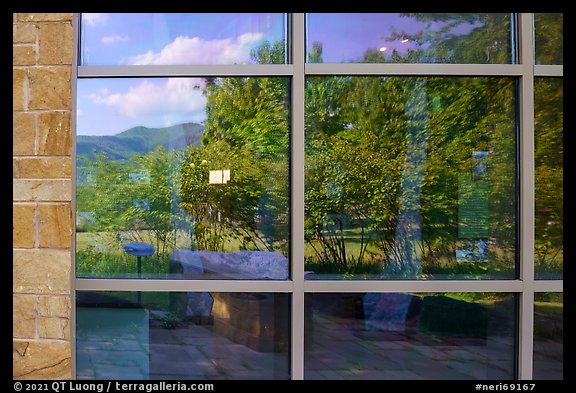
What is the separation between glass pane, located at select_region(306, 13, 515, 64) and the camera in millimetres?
2832

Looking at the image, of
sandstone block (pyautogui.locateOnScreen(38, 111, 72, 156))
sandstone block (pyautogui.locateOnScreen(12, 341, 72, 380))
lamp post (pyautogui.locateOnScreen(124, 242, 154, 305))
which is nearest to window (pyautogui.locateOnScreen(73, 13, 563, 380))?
lamp post (pyautogui.locateOnScreen(124, 242, 154, 305))

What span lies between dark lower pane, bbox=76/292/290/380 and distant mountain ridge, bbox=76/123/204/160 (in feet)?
2.87

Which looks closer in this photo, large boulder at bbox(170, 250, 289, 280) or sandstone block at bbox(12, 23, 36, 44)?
sandstone block at bbox(12, 23, 36, 44)

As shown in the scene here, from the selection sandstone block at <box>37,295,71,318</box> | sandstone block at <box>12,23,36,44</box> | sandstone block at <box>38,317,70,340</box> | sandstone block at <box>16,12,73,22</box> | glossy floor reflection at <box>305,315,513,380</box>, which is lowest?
glossy floor reflection at <box>305,315,513,380</box>

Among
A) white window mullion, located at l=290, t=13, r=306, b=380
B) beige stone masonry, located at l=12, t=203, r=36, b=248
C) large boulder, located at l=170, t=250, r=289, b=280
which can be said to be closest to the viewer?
beige stone masonry, located at l=12, t=203, r=36, b=248

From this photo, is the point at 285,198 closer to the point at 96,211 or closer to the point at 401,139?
the point at 401,139

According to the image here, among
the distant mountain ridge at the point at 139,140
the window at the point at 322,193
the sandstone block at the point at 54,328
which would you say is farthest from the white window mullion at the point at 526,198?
the sandstone block at the point at 54,328

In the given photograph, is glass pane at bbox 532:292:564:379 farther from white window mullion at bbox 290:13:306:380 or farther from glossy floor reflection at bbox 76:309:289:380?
glossy floor reflection at bbox 76:309:289:380

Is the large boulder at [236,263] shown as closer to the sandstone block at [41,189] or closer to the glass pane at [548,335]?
the sandstone block at [41,189]

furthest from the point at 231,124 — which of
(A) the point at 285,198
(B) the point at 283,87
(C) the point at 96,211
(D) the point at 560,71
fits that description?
(D) the point at 560,71

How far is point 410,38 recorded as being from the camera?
2865 mm

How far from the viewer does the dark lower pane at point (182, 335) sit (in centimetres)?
272

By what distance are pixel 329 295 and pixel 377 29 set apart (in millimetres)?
1699

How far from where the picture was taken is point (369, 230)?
2826 millimetres
